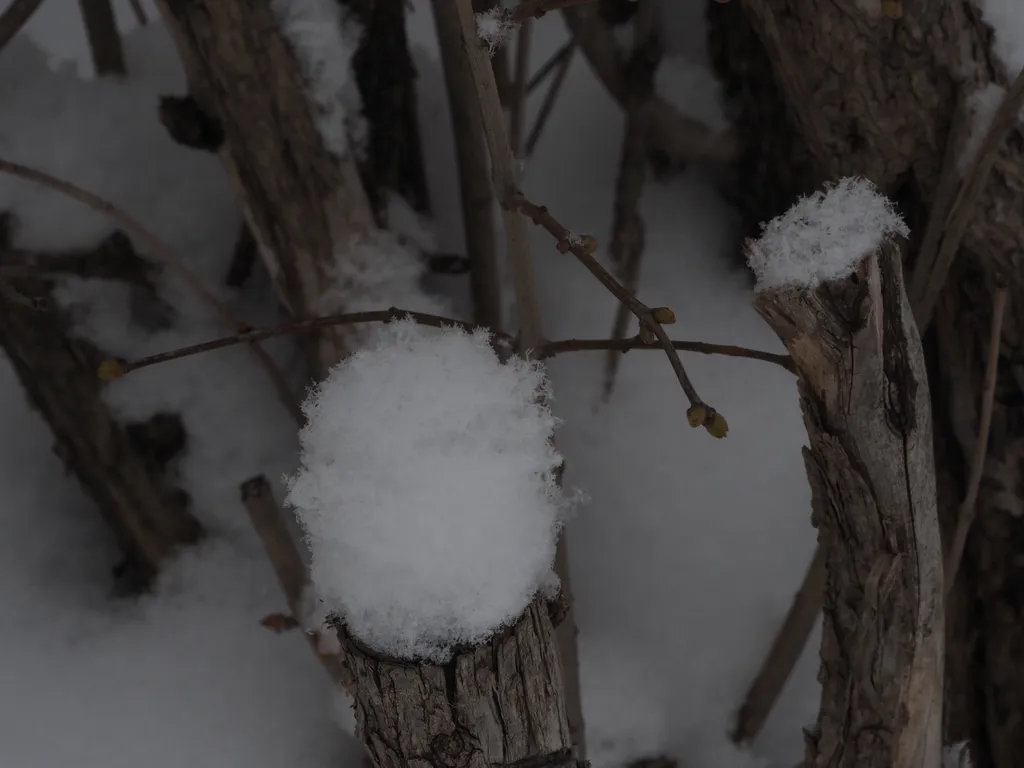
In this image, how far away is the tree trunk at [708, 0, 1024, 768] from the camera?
795 millimetres

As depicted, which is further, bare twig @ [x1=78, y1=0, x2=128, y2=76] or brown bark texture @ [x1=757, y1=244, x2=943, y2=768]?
bare twig @ [x1=78, y1=0, x2=128, y2=76]

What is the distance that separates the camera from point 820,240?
486 millimetres

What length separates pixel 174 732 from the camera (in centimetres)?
94

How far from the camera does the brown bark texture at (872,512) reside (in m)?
0.51

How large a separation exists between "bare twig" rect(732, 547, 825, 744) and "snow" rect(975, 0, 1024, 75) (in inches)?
19.4

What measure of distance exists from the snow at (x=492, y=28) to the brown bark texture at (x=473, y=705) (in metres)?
0.32

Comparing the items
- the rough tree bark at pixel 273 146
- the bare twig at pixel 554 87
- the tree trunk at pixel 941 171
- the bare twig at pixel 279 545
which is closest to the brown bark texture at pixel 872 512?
the tree trunk at pixel 941 171

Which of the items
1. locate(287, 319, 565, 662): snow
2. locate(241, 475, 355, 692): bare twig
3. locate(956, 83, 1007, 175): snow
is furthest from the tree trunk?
locate(241, 475, 355, 692): bare twig

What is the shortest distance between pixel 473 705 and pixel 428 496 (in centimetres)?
11

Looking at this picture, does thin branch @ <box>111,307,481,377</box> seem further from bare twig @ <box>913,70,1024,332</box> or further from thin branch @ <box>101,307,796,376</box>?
bare twig @ <box>913,70,1024,332</box>

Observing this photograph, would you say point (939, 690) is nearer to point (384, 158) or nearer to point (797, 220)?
point (797, 220)

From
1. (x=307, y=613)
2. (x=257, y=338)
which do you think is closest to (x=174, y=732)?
(x=307, y=613)

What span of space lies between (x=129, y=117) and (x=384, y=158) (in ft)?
1.30

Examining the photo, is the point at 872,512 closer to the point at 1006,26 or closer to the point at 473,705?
the point at 473,705
